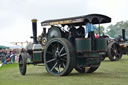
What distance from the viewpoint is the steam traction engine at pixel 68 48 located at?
376 inches

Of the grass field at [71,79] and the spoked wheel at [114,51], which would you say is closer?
the grass field at [71,79]

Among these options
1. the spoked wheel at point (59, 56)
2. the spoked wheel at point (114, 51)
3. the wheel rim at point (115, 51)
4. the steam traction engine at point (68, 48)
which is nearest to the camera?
the spoked wheel at point (59, 56)

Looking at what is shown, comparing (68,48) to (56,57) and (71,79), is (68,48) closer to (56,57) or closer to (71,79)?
(56,57)

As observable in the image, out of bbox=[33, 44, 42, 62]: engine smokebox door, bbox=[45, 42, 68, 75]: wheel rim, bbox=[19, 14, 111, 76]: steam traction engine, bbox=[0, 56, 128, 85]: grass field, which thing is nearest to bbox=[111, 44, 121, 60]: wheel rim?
bbox=[19, 14, 111, 76]: steam traction engine

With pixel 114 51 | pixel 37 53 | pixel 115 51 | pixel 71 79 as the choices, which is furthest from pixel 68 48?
pixel 115 51

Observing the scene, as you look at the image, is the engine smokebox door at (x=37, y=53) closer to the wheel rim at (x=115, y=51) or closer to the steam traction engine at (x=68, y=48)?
the steam traction engine at (x=68, y=48)

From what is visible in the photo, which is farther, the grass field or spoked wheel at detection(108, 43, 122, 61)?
spoked wheel at detection(108, 43, 122, 61)

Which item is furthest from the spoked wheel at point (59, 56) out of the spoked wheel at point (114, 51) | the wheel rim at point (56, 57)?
the spoked wheel at point (114, 51)

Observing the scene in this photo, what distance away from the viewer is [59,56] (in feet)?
32.4

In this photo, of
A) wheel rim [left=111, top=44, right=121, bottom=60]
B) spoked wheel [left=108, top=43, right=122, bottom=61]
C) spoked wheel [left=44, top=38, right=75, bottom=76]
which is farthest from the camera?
wheel rim [left=111, top=44, right=121, bottom=60]

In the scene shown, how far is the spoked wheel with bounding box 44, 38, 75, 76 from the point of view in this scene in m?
9.40

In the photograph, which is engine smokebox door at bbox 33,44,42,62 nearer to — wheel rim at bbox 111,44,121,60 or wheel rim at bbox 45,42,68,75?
wheel rim at bbox 45,42,68,75

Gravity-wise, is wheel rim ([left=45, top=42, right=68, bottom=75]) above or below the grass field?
above

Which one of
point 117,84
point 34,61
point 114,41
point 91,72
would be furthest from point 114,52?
point 117,84
